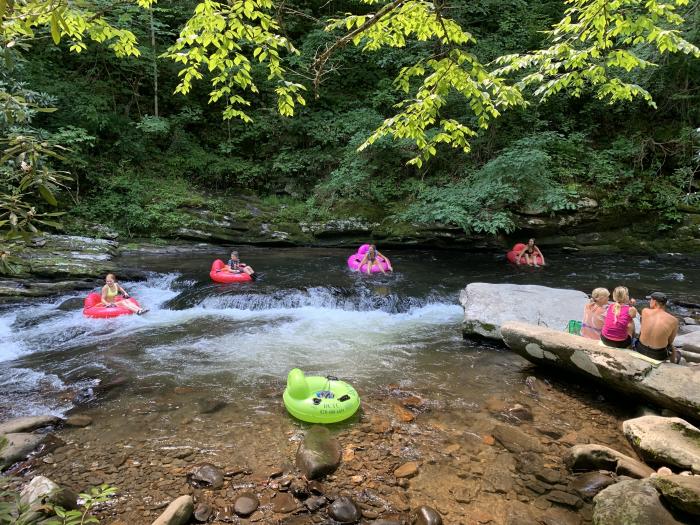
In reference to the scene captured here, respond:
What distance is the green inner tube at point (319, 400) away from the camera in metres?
4.46

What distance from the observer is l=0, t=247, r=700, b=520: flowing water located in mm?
4668

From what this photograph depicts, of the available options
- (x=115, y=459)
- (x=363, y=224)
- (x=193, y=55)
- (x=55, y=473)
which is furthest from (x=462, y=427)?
(x=363, y=224)

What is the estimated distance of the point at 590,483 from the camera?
3492 millimetres

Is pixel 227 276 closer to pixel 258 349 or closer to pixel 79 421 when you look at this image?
pixel 258 349

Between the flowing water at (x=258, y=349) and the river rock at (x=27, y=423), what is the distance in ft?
1.20

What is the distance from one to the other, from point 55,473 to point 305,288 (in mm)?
6262

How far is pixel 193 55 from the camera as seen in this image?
311 cm

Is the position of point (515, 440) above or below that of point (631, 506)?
below

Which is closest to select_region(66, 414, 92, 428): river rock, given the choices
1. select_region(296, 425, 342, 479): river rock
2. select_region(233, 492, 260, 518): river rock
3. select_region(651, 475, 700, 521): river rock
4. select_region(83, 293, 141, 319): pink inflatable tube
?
select_region(233, 492, 260, 518): river rock

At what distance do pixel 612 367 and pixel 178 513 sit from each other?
15.0 feet

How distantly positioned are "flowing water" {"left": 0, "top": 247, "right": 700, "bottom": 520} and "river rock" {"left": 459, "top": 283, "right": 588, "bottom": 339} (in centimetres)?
39

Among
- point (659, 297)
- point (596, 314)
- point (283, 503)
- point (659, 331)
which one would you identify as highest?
point (659, 297)

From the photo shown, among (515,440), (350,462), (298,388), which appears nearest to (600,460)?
(515,440)

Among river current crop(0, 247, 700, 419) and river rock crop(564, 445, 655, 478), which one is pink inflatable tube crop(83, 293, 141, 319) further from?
river rock crop(564, 445, 655, 478)
